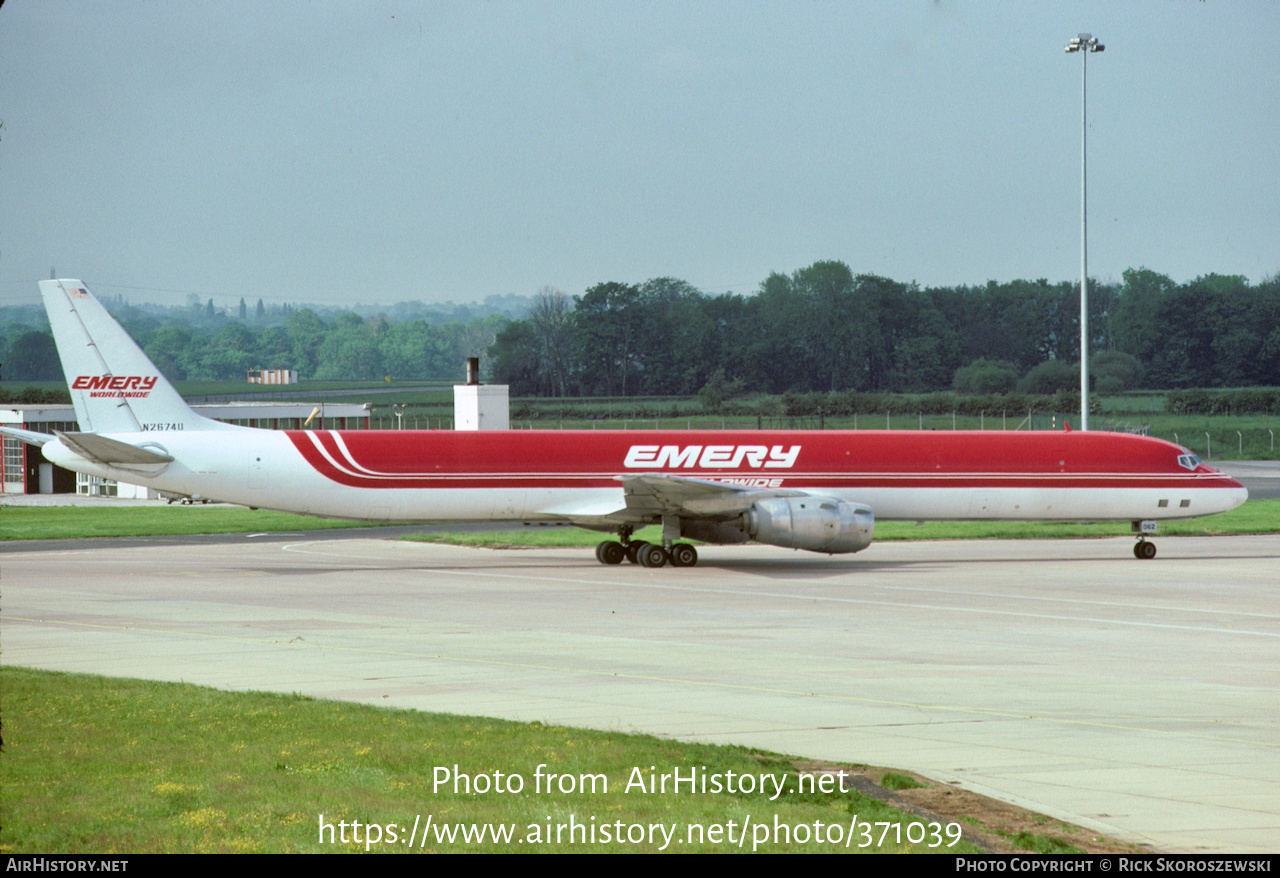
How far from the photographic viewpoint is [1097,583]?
31016mm

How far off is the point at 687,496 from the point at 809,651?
1309cm

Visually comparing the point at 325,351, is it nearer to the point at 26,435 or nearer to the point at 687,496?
the point at 26,435

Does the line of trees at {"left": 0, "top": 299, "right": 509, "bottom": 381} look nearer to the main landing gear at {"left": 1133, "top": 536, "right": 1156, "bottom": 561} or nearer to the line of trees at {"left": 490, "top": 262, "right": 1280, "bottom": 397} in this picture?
the line of trees at {"left": 490, "top": 262, "right": 1280, "bottom": 397}

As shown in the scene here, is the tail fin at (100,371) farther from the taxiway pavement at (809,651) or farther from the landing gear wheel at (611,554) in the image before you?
the landing gear wheel at (611,554)

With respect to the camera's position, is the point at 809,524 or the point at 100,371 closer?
the point at 809,524

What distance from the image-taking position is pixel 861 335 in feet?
379

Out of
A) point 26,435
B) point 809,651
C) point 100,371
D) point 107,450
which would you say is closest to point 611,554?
point 107,450

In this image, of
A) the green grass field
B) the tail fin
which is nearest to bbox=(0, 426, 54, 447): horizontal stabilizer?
the tail fin

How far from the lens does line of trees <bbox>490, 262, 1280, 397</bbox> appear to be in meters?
108

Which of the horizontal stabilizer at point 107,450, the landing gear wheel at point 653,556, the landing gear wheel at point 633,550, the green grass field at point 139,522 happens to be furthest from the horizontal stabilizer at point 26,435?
the landing gear wheel at point 653,556

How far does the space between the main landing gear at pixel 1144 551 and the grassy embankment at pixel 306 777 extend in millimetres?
26687

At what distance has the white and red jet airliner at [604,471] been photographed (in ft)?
110

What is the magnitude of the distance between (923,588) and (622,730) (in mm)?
17017
